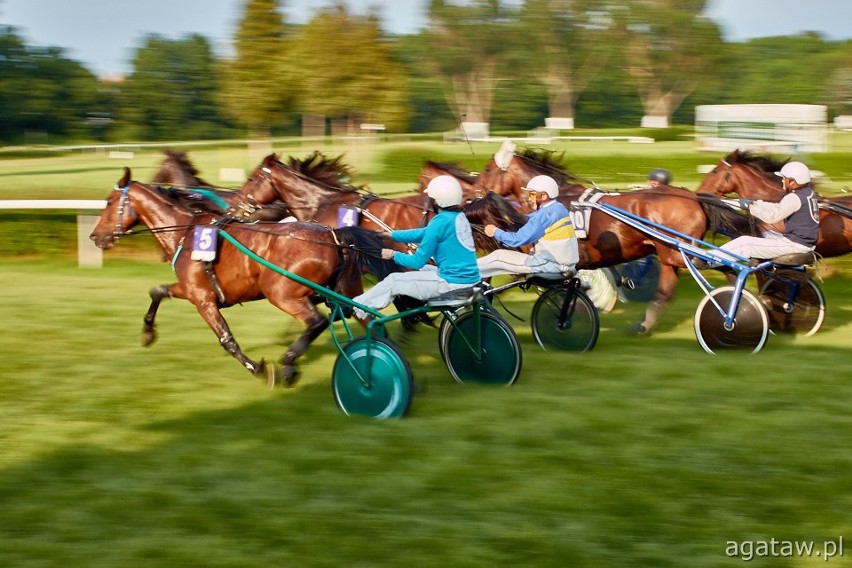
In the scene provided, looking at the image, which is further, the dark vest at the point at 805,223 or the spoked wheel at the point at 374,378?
the dark vest at the point at 805,223

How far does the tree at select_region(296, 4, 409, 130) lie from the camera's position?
27109mm

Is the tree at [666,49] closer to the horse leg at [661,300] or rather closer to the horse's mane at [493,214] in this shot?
the horse leg at [661,300]

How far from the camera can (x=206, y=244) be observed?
7.94m

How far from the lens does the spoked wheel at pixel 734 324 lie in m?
8.81

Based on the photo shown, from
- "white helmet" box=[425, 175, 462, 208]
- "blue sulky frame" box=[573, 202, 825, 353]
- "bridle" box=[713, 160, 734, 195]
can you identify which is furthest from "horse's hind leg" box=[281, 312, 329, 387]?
"bridle" box=[713, 160, 734, 195]

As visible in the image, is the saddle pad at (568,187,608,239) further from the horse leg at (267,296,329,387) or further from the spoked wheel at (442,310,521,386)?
the horse leg at (267,296,329,387)

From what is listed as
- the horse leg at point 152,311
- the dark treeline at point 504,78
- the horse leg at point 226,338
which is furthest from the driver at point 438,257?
the dark treeline at point 504,78

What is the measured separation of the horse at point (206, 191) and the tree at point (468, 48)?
4637 cm

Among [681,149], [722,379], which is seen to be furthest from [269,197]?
[681,149]

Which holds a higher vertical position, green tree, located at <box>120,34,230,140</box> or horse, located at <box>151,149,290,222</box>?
green tree, located at <box>120,34,230,140</box>

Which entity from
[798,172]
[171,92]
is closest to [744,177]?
[798,172]

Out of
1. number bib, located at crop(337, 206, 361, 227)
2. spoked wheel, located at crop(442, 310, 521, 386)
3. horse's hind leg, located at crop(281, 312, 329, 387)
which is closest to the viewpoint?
spoked wheel, located at crop(442, 310, 521, 386)

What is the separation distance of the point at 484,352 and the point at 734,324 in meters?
2.56

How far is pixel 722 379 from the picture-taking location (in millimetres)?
8008
